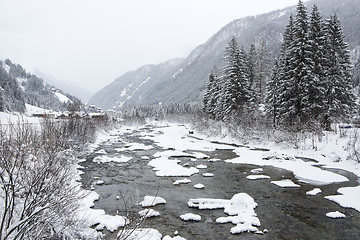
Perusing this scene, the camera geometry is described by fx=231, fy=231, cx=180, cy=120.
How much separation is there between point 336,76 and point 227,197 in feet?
74.3

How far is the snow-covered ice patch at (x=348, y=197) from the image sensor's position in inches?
374

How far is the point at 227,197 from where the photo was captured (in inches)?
428

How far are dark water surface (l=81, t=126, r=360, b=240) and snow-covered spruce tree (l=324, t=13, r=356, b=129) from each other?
43.6 ft

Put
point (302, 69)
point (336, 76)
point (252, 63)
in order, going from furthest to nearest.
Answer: point (252, 63) < point (336, 76) < point (302, 69)

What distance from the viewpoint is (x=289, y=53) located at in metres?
26.2

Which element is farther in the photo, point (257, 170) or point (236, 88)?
Answer: point (236, 88)

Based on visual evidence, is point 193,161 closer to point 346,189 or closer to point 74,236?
point 346,189

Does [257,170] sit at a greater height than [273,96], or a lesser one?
lesser

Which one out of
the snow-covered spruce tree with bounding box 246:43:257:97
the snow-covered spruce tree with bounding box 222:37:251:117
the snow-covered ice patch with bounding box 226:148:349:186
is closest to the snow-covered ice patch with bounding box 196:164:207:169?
the snow-covered ice patch with bounding box 226:148:349:186

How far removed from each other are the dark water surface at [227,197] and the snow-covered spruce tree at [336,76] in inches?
523

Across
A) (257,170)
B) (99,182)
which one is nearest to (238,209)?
(257,170)

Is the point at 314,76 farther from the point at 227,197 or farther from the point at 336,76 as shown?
the point at 227,197

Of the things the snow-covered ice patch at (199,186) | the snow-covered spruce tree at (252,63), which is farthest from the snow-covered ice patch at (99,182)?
the snow-covered spruce tree at (252,63)

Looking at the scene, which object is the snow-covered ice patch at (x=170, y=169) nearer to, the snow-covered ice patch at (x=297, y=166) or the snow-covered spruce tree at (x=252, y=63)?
the snow-covered ice patch at (x=297, y=166)
